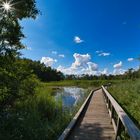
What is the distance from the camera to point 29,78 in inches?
571

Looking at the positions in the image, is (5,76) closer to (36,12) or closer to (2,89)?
(2,89)

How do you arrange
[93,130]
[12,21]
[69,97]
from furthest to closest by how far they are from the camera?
[69,97] → [12,21] → [93,130]

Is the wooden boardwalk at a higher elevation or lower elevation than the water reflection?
lower

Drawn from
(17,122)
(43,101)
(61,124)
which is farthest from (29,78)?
(17,122)

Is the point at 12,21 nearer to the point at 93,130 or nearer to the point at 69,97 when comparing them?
the point at 93,130

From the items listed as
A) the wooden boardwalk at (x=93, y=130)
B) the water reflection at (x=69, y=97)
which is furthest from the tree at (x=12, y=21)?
the water reflection at (x=69, y=97)

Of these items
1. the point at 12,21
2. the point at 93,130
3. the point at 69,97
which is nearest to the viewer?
the point at 93,130

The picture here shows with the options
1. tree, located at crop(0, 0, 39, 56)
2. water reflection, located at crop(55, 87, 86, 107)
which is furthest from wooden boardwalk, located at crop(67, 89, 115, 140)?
water reflection, located at crop(55, 87, 86, 107)

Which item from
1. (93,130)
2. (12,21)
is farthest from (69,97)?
(93,130)

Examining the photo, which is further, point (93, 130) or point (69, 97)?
point (69, 97)

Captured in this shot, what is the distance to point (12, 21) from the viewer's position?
1057cm

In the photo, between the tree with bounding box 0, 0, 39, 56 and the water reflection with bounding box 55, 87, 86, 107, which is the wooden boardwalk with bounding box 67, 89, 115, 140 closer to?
the tree with bounding box 0, 0, 39, 56

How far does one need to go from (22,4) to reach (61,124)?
17.1 feet

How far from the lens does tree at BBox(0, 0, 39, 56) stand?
10180 mm
